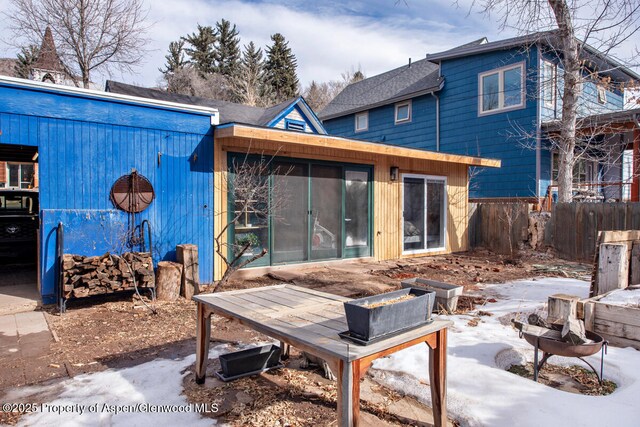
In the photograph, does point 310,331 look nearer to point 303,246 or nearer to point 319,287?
point 319,287

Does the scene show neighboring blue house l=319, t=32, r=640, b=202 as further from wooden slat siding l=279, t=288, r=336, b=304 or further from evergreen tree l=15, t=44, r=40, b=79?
evergreen tree l=15, t=44, r=40, b=79

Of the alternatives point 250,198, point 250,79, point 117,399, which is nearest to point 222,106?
point 250,198

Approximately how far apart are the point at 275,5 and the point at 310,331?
1261 centimetres

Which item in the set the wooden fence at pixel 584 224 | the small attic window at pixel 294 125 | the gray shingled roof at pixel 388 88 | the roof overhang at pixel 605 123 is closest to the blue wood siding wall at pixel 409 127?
the gray shingled roof at pixel 388 88

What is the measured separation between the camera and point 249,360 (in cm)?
304

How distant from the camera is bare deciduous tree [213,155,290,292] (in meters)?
6.44

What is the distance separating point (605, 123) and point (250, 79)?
20715 millimetres

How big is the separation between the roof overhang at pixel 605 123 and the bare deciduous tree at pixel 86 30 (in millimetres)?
13956

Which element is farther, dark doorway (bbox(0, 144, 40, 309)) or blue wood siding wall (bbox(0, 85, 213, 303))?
dark doorway (bbox(0, 144, 40, 309))

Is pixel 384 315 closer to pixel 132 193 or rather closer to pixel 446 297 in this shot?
pixel 446 297

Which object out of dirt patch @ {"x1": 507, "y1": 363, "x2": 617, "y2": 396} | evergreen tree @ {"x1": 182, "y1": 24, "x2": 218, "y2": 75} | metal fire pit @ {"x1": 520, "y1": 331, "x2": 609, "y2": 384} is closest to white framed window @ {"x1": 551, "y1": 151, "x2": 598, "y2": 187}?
dirt patch @ {"x1": 507, "y1": 363, "x2": 617, "y2": 396}

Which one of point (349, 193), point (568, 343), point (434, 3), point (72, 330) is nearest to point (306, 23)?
point (434, 3)

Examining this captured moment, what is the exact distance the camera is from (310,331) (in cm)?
205

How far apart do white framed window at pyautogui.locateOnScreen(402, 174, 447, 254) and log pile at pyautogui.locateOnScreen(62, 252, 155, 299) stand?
5939mm
